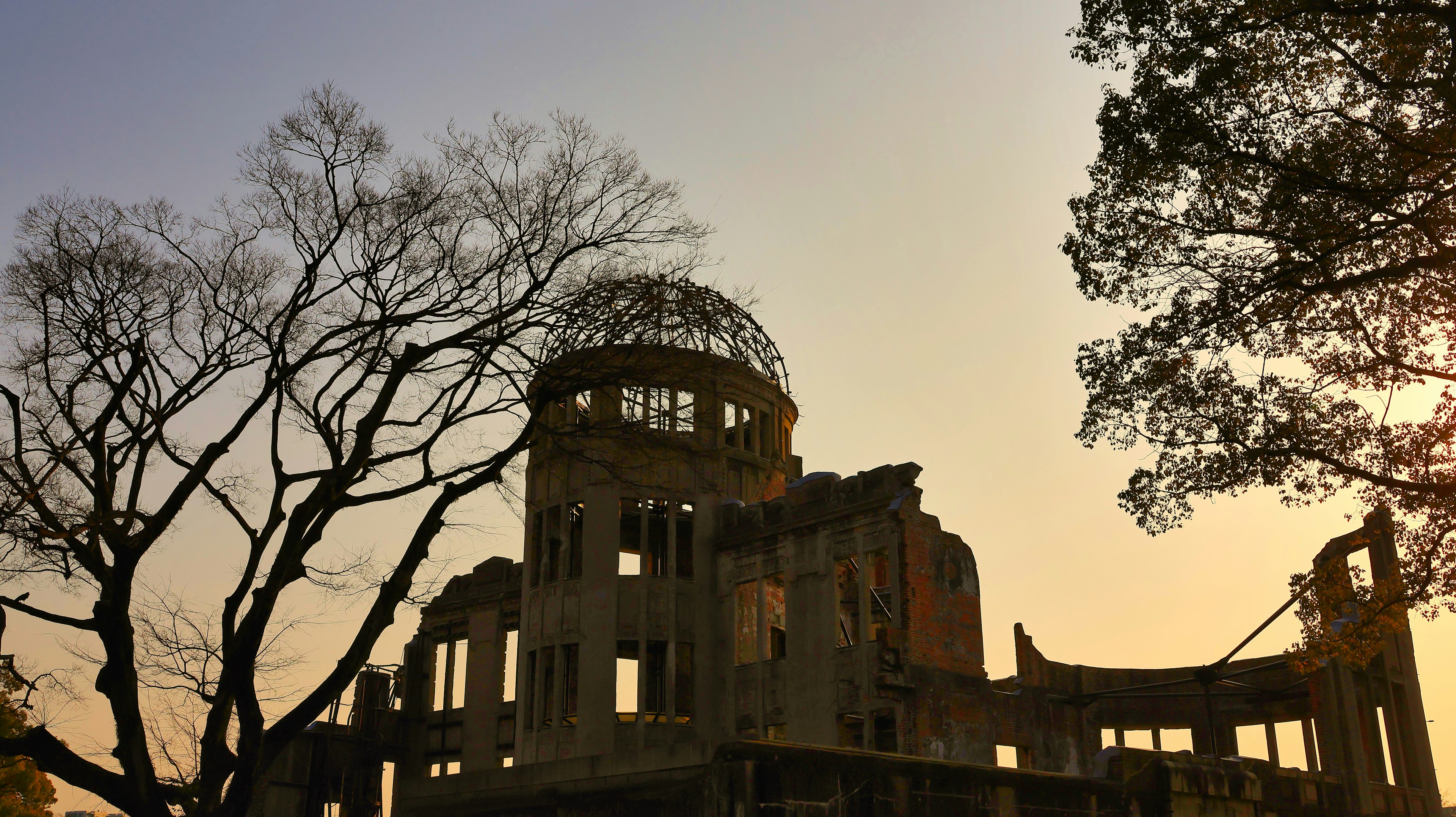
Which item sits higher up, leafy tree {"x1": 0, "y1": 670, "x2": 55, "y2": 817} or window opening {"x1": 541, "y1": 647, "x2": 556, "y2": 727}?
window opening {"x1": 541, "y1": 647, "x2": 556, "y2": 727}

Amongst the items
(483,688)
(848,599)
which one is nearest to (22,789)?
(483,688)

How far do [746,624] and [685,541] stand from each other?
293cm

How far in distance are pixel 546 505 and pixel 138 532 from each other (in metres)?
14.5

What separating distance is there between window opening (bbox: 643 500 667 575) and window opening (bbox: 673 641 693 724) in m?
1.95

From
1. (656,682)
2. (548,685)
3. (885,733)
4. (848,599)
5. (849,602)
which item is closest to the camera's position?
(885,733)

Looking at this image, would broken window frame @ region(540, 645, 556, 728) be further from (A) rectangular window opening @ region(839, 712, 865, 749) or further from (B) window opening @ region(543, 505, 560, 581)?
(A) rectangular window opening @ region(839, 712, 865, 749)

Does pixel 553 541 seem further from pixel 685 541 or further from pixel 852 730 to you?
pixel 852 730

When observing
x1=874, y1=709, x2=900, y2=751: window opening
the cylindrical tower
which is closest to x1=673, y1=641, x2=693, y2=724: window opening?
the cylindrical tower

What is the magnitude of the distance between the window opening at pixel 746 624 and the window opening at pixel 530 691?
15.5ft

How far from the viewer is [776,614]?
91.2 feet

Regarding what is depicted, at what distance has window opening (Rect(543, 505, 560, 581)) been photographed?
27562 mm

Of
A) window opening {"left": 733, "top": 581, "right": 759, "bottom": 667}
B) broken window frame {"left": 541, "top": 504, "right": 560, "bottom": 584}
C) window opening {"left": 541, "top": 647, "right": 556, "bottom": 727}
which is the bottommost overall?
window opening {"left": 541, "top": 647, "right": 556, "bottom": 727}

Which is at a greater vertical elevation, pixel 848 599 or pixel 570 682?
pixel 848 599

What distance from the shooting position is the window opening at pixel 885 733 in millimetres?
24391
